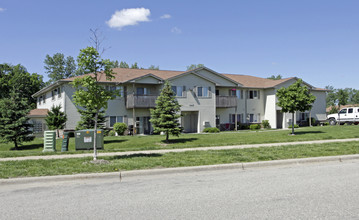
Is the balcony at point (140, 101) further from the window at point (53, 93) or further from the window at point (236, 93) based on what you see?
the window at point (236, 93)

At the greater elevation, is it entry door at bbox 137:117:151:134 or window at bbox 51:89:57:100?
window at bbox 51:89:57:100

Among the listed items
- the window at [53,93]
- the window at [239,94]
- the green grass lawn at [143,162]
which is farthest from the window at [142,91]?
the green grass lawn at [143,162]

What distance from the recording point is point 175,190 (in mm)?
6695

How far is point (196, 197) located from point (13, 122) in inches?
735

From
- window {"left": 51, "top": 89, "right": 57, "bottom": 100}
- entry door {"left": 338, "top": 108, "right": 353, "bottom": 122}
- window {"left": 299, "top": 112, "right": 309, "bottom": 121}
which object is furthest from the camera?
window {"left": 299, "top": 112, "right": 309, "bottom": 121}

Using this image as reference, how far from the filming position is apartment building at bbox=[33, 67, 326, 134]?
2908cm

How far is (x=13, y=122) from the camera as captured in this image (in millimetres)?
20828

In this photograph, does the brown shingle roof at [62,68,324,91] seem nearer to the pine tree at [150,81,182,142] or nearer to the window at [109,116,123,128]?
the window at [109,116,123,128]

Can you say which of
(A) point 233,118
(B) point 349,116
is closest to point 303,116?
(B) point 349,116

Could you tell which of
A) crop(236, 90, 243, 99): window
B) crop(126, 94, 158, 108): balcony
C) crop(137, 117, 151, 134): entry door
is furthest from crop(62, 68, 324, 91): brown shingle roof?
crop(137, 117, 151, 134): entry door

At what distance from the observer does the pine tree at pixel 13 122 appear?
2047cm

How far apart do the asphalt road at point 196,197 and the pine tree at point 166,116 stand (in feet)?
40.7

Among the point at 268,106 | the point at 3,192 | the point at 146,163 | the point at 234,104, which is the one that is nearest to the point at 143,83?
the point at 234,104

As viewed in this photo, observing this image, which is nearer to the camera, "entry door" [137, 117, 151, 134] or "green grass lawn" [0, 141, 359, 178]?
"green grass lawn" [0, 141, 359, 178]
